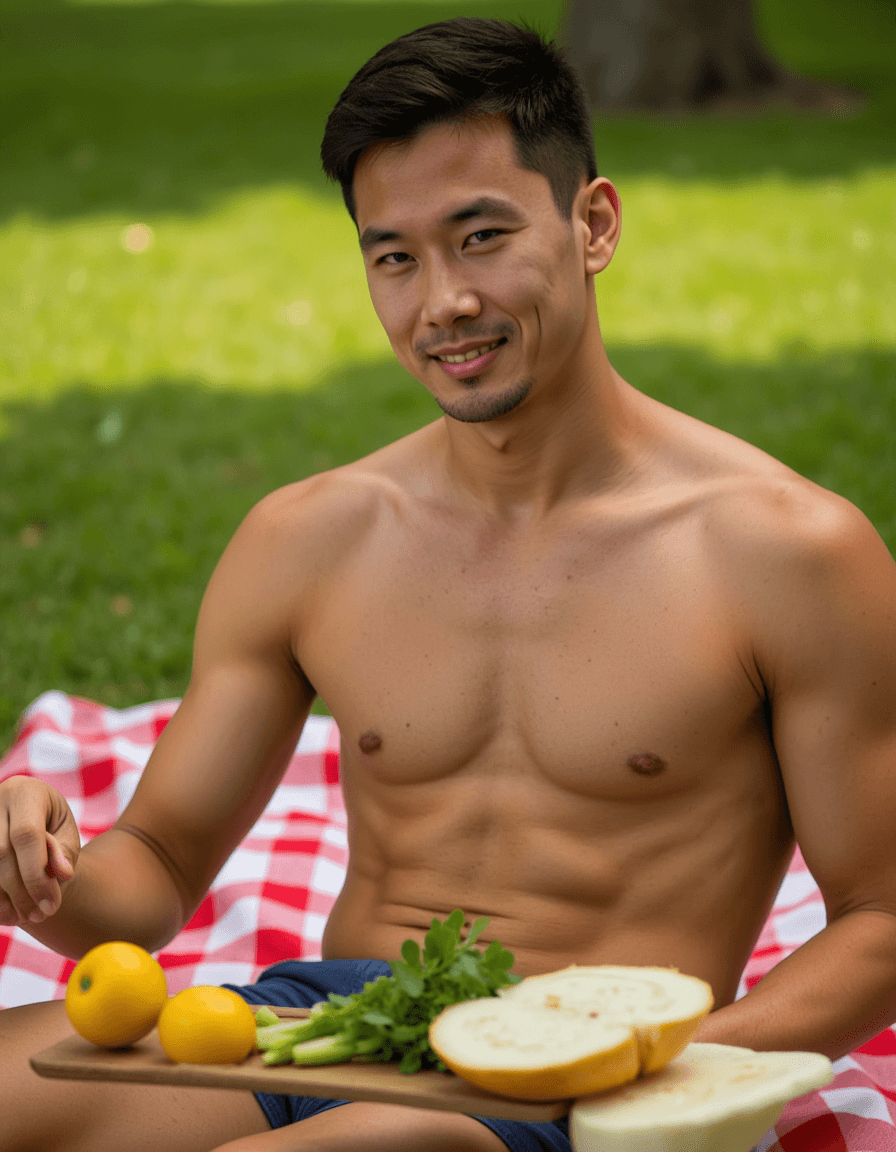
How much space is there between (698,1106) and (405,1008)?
433 mm

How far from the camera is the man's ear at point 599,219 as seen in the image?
2711 millimetres

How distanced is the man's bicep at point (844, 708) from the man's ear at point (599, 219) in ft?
2.35

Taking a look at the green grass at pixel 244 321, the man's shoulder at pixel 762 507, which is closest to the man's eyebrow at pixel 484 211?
the man's shoulder at pixel 762 507

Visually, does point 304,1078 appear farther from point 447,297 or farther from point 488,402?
point 447,297

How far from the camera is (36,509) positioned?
6461 mm

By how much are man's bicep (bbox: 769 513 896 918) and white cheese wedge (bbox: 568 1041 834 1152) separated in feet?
1.85

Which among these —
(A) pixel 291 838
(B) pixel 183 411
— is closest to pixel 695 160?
(B) pixel 183 411

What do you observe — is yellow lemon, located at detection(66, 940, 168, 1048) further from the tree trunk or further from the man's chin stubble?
the tree trunk

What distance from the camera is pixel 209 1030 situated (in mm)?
2025

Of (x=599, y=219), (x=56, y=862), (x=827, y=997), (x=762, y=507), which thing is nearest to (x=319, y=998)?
(x=56, y=862)

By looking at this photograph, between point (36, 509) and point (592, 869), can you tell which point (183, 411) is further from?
point (592, 869)

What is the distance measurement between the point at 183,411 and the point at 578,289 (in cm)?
527

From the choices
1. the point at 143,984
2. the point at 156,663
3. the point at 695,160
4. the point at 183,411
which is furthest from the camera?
the point at 695,160

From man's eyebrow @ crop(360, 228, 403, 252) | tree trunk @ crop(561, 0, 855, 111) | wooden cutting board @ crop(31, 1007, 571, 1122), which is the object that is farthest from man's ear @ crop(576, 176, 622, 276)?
tree trunk @ crop(561, 0, 855, 111)
